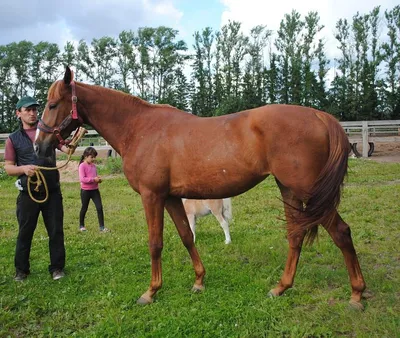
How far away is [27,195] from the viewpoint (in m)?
4.45

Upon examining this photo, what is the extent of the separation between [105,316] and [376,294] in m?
2.76

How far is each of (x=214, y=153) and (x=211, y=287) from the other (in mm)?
1627

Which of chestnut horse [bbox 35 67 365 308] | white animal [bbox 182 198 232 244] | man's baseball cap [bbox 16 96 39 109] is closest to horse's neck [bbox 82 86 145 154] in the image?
chestnut horse [bbox 35 67 365 308]

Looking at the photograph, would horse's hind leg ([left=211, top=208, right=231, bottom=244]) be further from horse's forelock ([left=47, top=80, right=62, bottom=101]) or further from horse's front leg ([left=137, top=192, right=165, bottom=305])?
horse's forelock ([left=47, top=80, right=62, bottom=101])

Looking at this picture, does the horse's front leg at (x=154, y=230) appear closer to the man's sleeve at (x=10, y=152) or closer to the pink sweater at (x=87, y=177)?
the man's sleeve at (x=10, y=152)

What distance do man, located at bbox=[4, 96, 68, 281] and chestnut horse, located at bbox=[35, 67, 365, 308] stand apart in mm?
857

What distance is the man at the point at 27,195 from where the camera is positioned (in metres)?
4.41

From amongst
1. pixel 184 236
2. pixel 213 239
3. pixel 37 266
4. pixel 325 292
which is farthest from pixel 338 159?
pixel 37 266

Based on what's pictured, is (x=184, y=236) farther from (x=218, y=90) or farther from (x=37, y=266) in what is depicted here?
(x=218, y=90)

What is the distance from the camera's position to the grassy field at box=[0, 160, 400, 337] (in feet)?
10.3

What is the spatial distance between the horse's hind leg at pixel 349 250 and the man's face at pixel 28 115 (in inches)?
146

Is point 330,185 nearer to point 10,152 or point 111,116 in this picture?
point 111,116

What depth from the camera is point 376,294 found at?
362 centimetres

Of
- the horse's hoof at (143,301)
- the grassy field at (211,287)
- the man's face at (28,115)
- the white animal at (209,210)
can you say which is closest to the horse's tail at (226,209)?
the white animal at (209,210)
